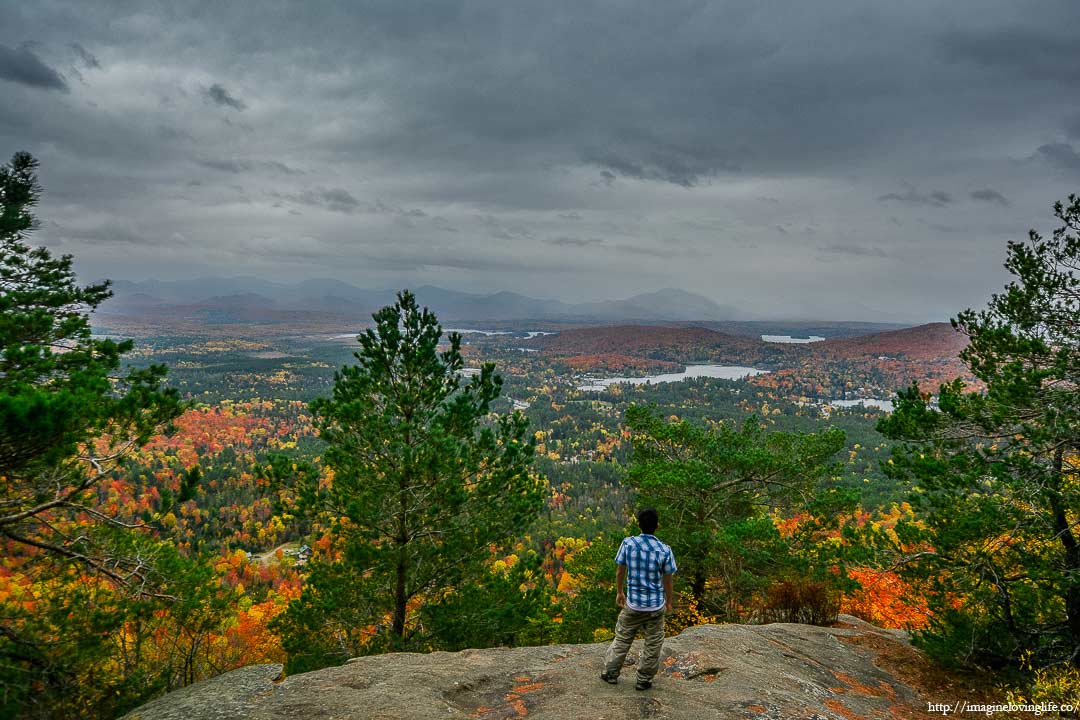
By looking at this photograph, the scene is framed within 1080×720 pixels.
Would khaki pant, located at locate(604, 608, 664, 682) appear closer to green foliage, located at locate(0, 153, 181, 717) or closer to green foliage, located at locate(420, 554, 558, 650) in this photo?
green foliage, located at locate(420, 554, 558, 650)

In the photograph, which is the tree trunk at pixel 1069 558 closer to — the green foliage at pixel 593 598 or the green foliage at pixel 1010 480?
the green foliage at pixel 1010 480

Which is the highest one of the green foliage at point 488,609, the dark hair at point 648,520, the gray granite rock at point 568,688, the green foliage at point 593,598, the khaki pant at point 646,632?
the dark hair at point 648,520

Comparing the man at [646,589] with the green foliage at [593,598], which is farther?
the green foliage at [593,598]

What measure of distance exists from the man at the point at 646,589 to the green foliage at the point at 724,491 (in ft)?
23.2

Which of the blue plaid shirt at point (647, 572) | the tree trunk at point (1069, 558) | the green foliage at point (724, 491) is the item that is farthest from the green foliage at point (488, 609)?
the tree trunk at point (1069, 558)

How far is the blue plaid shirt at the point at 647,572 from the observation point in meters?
6.07

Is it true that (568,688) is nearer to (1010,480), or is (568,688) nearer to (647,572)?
(647,572)

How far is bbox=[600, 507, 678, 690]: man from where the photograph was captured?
607 centimetres

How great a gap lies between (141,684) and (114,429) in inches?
211

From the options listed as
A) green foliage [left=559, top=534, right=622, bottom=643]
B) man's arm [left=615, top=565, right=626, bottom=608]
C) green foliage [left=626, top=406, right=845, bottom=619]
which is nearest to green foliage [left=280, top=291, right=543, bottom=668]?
green foliage [left=559, top=534, right=622, bottom=643]

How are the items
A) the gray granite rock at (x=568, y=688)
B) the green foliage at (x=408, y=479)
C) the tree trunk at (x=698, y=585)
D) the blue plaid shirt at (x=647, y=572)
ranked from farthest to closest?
the tree trunk at (x=698, y=585) → the green foliage at (x=408, y=479) → the gray granite rock at (x=568, y=688) → the blue plaid shirt at (x=647, y=572)

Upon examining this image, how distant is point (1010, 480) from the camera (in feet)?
25.5

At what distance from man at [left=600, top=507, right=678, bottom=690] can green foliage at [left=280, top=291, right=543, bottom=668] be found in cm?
542

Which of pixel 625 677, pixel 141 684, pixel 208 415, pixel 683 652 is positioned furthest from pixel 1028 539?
pixel 208 415
